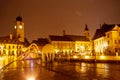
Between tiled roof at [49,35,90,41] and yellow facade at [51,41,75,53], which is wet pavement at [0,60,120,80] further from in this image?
tiled roof at [49,35,90,41]

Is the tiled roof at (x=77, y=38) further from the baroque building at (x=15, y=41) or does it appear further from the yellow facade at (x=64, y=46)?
the baroque building at (x=15, y=41)

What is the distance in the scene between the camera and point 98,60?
47.7m

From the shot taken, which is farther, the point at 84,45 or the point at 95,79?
the point at 84,45

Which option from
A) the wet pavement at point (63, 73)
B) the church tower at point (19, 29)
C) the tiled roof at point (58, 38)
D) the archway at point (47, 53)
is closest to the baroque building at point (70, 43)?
the tiled roof at point (58, 38)

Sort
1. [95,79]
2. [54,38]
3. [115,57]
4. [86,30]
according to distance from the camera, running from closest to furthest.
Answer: [95,79], [115,57], [54,38], [86,30]

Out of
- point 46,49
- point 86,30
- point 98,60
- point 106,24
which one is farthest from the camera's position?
point 86,30

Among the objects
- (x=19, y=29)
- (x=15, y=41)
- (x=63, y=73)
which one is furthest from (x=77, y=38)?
(x=63, y=73)

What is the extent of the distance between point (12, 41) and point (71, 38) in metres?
30.2

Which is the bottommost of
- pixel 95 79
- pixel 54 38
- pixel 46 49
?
pixel 95 79

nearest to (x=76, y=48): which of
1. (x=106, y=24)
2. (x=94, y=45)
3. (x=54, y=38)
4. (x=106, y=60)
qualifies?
(x=54, y=38)

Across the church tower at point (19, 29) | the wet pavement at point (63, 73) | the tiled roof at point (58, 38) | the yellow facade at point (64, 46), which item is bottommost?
the wet pavement at point (63, 73)

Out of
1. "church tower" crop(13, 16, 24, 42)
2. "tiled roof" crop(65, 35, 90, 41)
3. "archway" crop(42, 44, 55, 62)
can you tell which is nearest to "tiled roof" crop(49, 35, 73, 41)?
"tiled roof" crop(65, 35, 90, 41)

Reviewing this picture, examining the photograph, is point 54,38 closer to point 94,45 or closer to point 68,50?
point 68,50

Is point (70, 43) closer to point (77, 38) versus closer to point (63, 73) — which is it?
point (77, 38)
